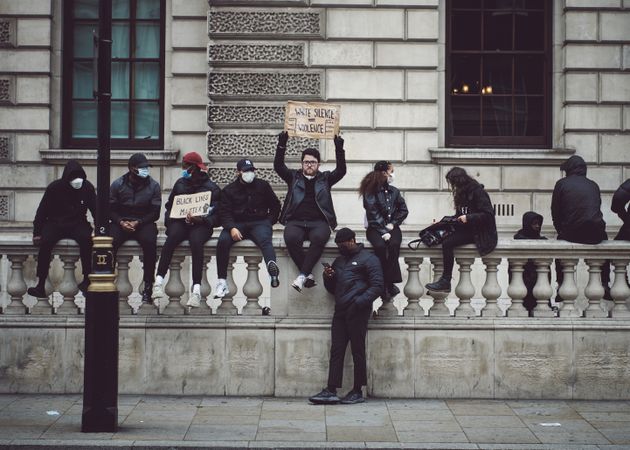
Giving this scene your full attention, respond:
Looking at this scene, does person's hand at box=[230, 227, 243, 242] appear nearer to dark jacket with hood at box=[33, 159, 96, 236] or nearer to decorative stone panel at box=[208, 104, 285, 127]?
dark jacket with hood at box=[33, 159, 96, 236]

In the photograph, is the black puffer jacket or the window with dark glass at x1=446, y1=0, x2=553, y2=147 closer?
the black puffer jacket

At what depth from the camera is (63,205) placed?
11930 millimetres

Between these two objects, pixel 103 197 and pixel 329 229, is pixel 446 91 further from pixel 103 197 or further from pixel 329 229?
pixel 103 197

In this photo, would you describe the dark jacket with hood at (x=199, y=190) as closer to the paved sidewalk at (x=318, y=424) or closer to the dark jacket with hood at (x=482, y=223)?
the paved sidewalk at (x=318, y=424)

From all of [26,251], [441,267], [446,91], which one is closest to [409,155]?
[446,91]

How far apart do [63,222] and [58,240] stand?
0.21 metres

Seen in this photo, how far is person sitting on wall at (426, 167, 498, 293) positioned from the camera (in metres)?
11.7

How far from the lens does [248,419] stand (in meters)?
10.6

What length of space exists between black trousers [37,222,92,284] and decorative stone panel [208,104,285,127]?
6.30 m

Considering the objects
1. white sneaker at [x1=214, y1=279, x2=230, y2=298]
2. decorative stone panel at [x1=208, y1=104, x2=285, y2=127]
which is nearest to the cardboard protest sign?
white sneaker at [x1=214, y1=279, x2=230, y2=298]

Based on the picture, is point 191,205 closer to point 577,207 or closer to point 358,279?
point 358,279

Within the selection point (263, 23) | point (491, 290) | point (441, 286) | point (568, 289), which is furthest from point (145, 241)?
point (263, 23)

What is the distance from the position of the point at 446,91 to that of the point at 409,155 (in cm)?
137

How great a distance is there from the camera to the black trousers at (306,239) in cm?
1161
